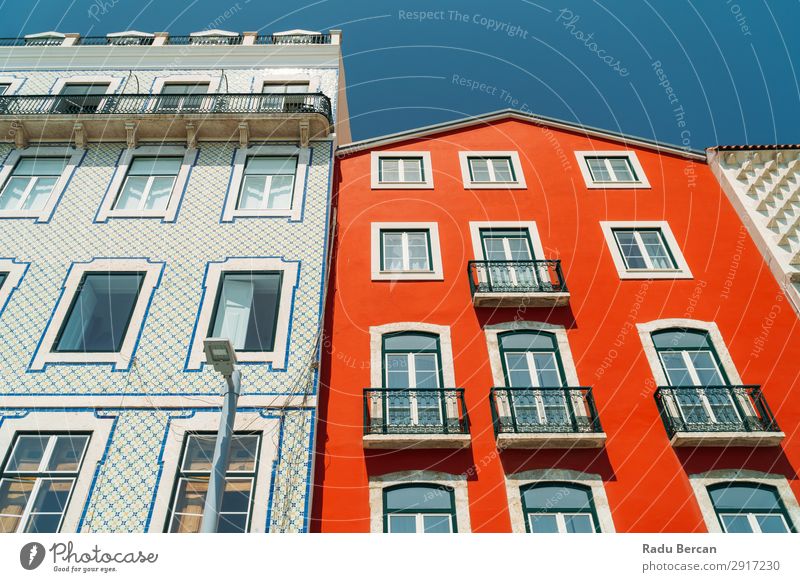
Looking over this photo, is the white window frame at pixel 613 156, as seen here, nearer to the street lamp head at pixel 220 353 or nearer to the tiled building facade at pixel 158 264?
the tiled building facade at pixel 158 264

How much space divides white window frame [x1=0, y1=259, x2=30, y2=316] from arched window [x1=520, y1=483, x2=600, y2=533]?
1136 cm

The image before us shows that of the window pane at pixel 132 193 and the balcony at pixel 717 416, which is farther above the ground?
the window pane at pixel 132 193

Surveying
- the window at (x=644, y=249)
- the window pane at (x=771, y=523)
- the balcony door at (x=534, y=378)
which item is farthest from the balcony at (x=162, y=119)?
the window pane at (x=771, y=523)

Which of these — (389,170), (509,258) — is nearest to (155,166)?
(389,170)

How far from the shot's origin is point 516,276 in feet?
48.0

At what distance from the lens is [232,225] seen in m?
15.2

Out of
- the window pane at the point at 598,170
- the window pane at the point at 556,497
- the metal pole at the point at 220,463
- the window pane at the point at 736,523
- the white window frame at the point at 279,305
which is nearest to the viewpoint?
the metal pole at the point at 220,463

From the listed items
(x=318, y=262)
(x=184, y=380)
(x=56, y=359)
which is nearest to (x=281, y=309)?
(x=318, y=262)

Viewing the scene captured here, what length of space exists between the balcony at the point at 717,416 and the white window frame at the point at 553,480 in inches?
70.4

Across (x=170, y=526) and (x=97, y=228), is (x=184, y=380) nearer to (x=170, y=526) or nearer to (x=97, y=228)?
(x=170, y=526)

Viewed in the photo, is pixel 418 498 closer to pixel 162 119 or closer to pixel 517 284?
pixel 517 284

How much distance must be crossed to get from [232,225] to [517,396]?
7884 mm

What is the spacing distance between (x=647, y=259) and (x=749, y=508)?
638 centimetres

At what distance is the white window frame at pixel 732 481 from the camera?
10805mm
